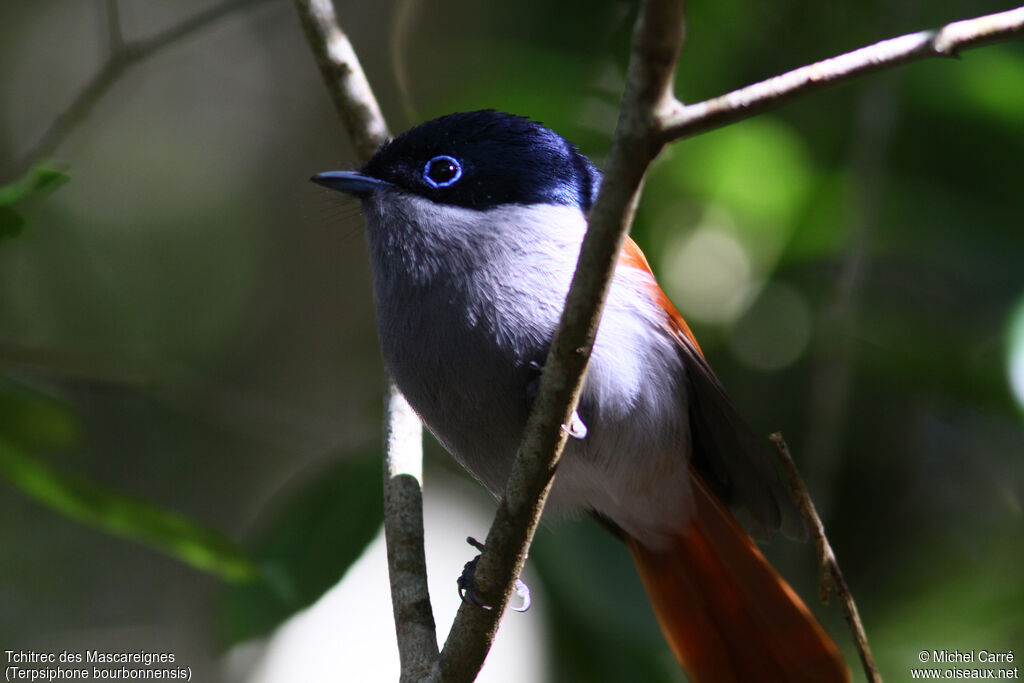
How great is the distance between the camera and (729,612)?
277cm

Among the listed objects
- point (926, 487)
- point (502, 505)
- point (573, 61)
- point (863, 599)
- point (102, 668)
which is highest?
point (573, 61)

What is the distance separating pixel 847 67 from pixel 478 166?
125 centimetres

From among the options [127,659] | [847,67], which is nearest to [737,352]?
[847,67]

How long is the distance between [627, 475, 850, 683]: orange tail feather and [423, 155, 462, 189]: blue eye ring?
1.06 metres

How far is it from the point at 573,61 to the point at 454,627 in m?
2.27

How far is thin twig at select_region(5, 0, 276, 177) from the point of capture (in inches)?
105

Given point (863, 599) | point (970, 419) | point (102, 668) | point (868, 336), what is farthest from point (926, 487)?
point (102, 668)

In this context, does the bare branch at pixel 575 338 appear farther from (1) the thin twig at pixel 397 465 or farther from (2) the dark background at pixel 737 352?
(2) the dark background at pixel 737 352

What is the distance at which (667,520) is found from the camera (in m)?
2.85

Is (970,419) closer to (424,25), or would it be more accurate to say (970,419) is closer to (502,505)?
(502,505)

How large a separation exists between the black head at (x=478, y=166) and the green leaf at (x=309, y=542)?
913 millimetres

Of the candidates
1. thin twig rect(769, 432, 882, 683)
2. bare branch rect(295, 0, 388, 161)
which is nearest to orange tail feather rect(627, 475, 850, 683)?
thin twig rect(769, 432, 882, 683)

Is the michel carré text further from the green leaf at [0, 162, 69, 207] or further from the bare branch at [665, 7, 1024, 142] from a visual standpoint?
the bare branch at [665, 7, 1024, 142]

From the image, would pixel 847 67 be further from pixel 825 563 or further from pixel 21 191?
pixel 21 191
